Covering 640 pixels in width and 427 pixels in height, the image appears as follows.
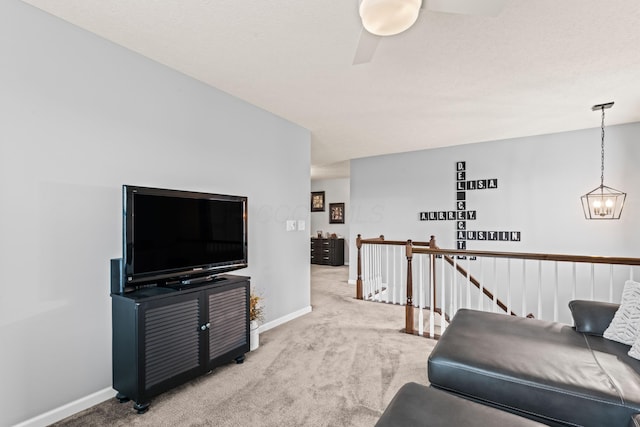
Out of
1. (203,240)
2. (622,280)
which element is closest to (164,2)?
(203,240)

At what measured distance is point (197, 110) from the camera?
2775 millimetres

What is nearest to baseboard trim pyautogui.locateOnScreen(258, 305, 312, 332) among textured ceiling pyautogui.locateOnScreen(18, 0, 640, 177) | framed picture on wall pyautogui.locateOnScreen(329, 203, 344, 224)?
textured ceiling pyautogui.locateOnScreen(18, 0, 640, 177)

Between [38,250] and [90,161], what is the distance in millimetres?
645

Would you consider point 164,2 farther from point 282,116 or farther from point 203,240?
point 282,116

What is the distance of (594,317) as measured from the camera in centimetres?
204

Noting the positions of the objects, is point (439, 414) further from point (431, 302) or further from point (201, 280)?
point (431, 302)

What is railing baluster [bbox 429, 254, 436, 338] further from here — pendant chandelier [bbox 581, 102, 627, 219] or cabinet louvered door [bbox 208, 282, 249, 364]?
pendant chandelier [bbox 581, 102, 627, 219]

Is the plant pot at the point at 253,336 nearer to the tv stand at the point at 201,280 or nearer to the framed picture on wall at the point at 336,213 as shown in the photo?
the tv stand at the point at 201,280

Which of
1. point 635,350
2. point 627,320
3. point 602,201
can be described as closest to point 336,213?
point 602,201

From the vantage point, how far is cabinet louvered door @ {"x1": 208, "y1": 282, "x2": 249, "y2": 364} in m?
2.40

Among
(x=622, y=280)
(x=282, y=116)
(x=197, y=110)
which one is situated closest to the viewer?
(x=197, y=110)

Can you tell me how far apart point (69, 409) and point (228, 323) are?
1.08m

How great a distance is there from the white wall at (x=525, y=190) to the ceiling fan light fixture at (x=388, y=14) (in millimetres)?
4325

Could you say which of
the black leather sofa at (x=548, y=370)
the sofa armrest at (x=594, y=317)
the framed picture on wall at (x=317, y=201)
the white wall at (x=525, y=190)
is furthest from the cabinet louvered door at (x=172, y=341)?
the framed picture on wall at (x=317, y=201)
